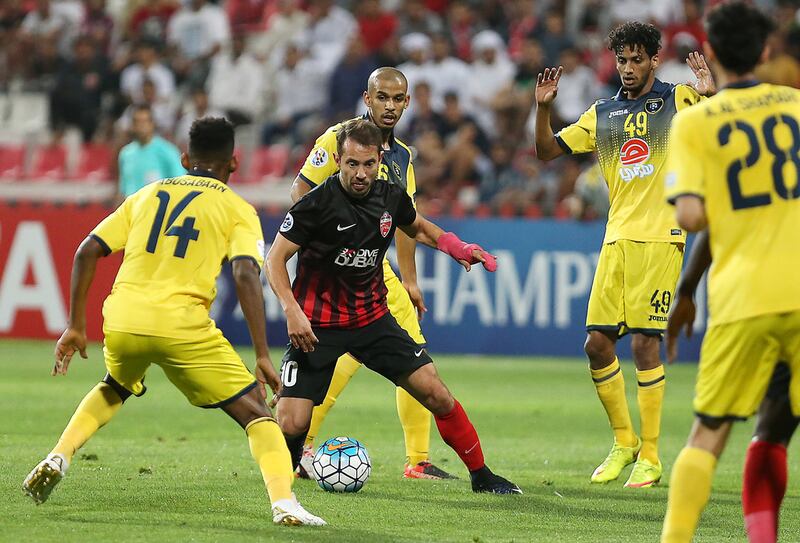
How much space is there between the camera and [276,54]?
71.1 feet

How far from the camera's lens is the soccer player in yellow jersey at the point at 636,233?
26.9 ft

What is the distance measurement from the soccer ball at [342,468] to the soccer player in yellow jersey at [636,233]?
1.53 meters

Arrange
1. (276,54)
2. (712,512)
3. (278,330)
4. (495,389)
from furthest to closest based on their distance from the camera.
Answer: (276,54) < (278,330) < (495,389) < (712,512)

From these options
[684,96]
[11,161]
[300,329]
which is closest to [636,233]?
[684,96]

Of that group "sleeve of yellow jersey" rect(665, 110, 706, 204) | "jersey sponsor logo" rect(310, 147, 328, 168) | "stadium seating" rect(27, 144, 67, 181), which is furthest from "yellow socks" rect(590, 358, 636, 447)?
"stadium seating" rect(27, 144, 67, 181)

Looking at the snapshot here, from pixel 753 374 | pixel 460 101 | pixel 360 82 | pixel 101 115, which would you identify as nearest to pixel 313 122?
pixel 360 82

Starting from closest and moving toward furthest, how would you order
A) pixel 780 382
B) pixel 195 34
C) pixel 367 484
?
pixel 780 382
pixel 367 484
pixel 195 34

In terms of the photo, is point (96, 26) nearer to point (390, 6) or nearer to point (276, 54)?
point (276, 54)

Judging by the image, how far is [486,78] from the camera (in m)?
19.4

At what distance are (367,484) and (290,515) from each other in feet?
5.92

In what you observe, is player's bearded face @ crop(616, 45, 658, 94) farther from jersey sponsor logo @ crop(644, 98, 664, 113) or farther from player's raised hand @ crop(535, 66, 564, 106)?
player's raised hand @ crop(535, 66, 564, 106)

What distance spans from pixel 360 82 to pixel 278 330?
4.41 metres

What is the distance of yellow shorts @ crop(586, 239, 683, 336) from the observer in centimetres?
823

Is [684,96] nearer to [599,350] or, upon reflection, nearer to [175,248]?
[599,350]
